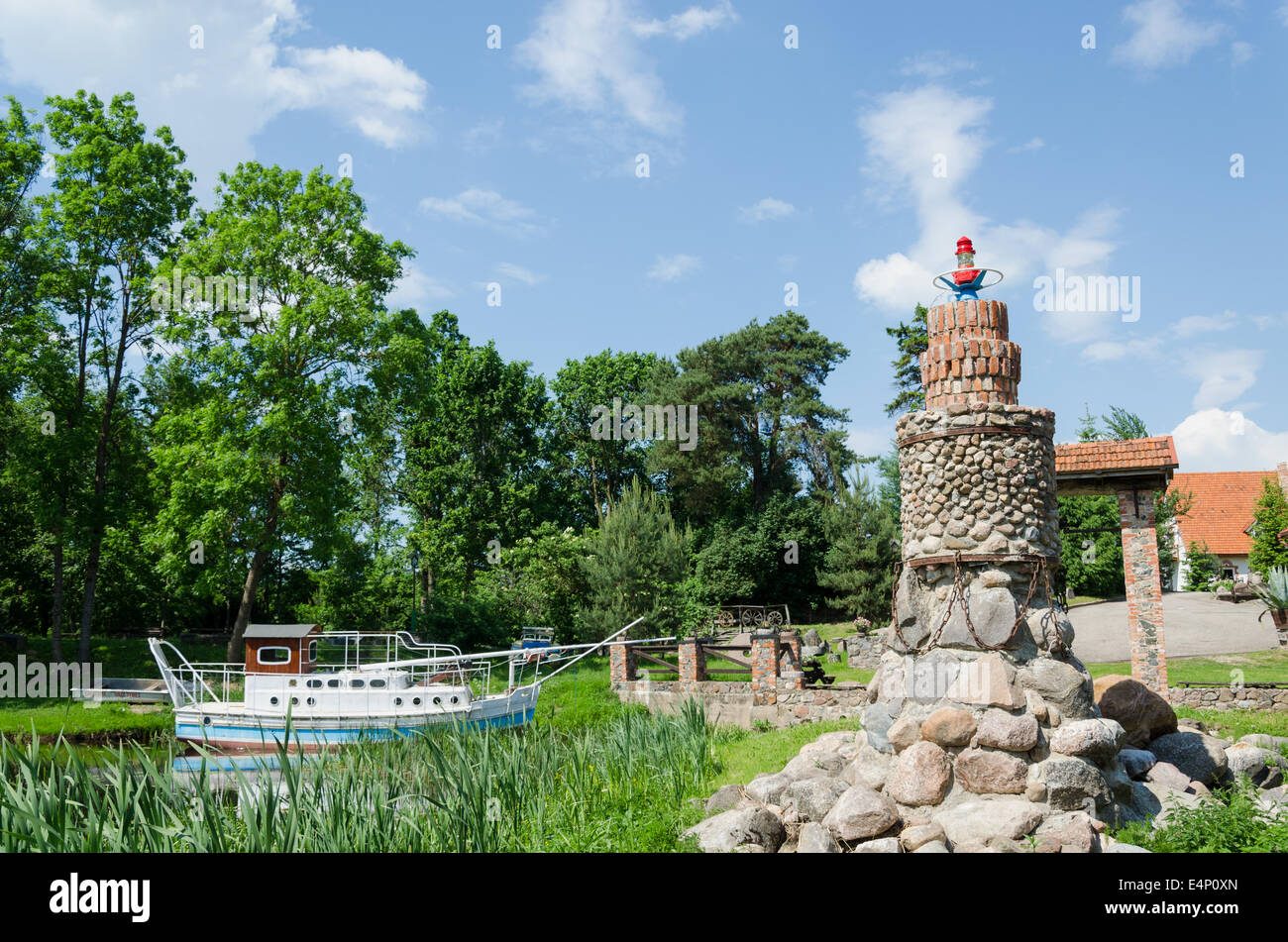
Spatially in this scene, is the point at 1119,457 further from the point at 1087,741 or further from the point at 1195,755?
the point at 1087,741

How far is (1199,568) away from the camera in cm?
3884

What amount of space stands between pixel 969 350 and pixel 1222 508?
4363 centimetres

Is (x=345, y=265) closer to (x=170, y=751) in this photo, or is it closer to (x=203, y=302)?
(x=203, y=302)

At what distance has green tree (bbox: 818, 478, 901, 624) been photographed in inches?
1267

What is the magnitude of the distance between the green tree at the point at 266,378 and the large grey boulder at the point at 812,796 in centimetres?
1805

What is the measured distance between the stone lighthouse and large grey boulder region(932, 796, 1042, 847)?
31 mm

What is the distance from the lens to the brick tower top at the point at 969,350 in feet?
31.3

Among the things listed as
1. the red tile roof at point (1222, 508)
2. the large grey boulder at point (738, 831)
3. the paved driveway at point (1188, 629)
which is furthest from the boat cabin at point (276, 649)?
the red tile roof at point (1222, 508)

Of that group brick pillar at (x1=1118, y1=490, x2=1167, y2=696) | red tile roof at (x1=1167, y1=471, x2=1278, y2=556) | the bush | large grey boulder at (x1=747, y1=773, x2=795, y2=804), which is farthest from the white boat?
red tile roof at (x1=1167, y1=471, x2=1278, y2=556)

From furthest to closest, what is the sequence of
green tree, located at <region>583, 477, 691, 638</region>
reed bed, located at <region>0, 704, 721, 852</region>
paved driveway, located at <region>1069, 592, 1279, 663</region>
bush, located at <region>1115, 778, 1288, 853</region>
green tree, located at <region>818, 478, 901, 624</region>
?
green tree, located at <region>818, 478, 901, 624</region> → green tree, located at <region>583, 477, 691, 638</region> → paved driveway, located at <region>1069, 592, 1279, 663</region> → bush, located at <region>1115, 778, 1288, 853</region> → reed bed, located at <region>0, 704, 721, 852</region>

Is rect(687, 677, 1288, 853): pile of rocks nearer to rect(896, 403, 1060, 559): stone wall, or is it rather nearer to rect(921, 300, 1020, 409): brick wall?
rect(896, 403, 1060, 559): stone wall

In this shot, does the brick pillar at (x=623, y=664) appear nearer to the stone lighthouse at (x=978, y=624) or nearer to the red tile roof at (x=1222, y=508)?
the stone lighthouse at (x=978, y=624)
